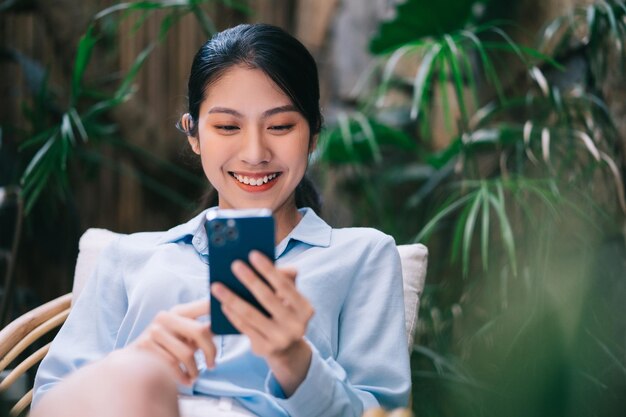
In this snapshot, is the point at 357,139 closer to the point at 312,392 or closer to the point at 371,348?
the point at 371,348

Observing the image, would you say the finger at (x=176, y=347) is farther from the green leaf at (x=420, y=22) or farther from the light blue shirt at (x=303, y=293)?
the green leaf at (x=420, y=22)

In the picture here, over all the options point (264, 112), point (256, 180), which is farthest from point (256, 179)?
point (264, 112)

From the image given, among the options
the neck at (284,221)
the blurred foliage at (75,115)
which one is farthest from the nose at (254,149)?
the blurred foliage at (75,115)

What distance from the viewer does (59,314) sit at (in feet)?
5.01

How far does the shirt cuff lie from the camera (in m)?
1.03

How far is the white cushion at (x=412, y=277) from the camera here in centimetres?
147

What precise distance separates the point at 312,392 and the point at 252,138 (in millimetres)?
383

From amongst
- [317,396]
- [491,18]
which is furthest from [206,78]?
[491,18]

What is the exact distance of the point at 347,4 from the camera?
325cm

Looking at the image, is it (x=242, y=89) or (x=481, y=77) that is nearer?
(x=242, y=89)

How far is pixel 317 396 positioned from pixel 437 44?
1080 mm

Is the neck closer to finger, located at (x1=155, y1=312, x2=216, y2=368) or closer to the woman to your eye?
the woman

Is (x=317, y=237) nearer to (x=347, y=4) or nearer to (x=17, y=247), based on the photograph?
(x=17, y=247)

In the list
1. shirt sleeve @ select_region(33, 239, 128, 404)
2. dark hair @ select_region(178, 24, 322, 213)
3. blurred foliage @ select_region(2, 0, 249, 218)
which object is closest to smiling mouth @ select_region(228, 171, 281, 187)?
dark hair @ select_region(178, 24, 322, 213)
